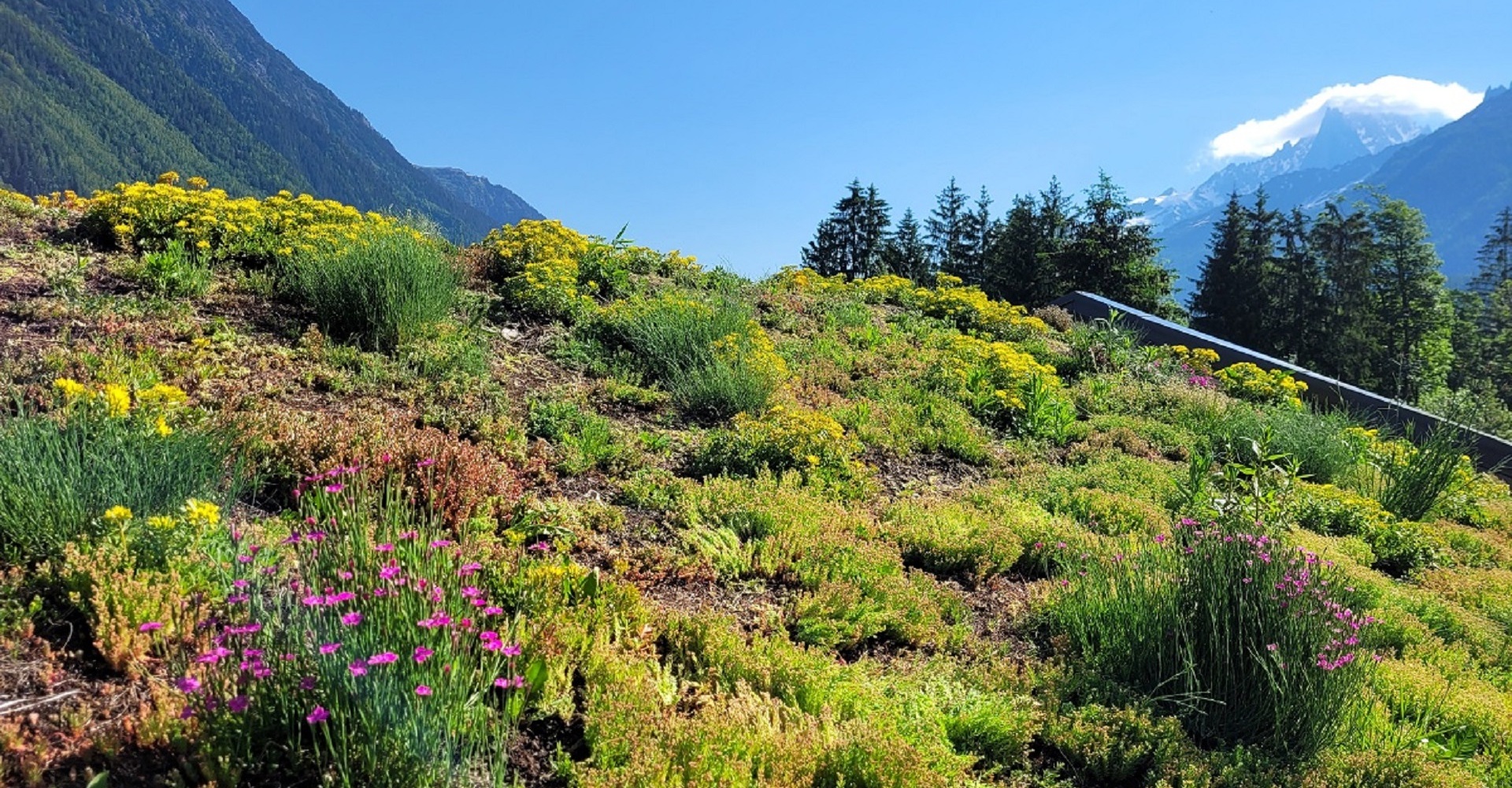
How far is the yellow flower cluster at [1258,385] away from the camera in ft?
34.9

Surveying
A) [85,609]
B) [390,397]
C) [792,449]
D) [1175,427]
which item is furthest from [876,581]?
[1175,427]

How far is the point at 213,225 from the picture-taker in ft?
23.7

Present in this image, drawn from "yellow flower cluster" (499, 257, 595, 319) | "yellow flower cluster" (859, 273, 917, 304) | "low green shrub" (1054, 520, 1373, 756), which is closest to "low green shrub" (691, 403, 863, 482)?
"low green shrub" (1054, 520, 1373, 756)

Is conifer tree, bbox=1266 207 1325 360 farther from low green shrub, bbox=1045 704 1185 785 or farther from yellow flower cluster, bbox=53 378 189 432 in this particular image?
yellow flower cluster, bbox=53 378 189 432

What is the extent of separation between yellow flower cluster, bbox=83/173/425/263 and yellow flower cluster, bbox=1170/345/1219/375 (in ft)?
36.1

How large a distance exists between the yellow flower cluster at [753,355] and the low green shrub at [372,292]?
2627mm

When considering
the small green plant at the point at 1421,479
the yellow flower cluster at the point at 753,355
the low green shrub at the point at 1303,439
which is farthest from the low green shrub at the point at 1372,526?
the yellow flower cluster at the point at 753,355

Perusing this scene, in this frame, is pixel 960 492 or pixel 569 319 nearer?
pixel 960 492

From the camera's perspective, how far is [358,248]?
648 centimetres

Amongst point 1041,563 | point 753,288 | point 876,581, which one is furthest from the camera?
point 753,288

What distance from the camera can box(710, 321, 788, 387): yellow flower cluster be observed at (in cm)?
702

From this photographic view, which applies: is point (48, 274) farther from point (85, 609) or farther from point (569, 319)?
point (85, 609)

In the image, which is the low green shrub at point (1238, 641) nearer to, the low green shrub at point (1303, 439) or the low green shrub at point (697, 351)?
the low green shrub at point (697, 351)

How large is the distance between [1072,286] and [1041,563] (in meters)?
40.1
